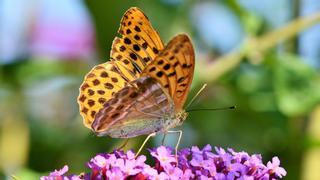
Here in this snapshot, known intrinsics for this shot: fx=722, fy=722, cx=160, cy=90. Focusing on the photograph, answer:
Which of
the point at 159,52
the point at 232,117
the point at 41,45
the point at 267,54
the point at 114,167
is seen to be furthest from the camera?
the point at 41,45

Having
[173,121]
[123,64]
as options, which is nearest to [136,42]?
[123,64]

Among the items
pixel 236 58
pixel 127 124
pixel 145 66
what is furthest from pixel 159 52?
pixel 236 58

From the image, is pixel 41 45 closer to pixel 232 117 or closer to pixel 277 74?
pixel 232 117

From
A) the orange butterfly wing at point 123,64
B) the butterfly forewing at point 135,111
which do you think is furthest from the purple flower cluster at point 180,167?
the orange butterfly wing at point 123,64

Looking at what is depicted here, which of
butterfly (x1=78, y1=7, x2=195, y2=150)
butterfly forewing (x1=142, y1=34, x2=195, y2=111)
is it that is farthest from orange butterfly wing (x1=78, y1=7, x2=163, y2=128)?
butterfly forewing (x1=142, y1=34, x2=195, y2=111)

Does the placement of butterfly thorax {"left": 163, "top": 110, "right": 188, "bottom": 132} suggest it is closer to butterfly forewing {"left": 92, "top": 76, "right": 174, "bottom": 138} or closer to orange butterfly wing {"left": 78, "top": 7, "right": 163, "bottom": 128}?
butterfly forewing {"left": 92, "top": 76, "right": 174, "bottom": 138}

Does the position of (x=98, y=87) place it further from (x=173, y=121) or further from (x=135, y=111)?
(x=173, y=121)
